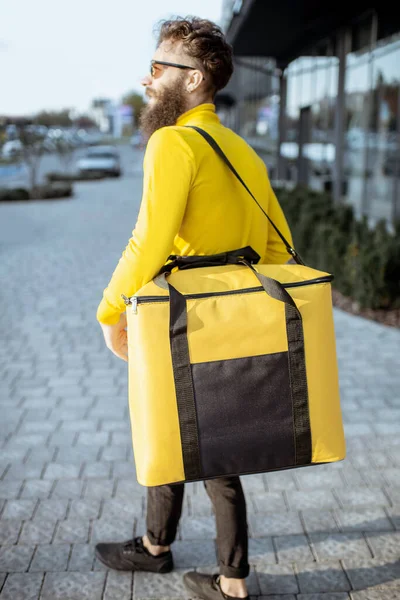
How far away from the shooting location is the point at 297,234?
936 centimetres

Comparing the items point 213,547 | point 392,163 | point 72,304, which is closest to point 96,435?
point 213,547

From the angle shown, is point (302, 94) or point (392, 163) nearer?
point (392, 163)

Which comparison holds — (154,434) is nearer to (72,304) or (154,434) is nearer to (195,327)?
(195,327)

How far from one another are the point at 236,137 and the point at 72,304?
5.60 m

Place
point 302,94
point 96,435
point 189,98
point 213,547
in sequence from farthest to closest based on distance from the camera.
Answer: point 302,94 → point 96,435 → point 213,547 → point 189,98

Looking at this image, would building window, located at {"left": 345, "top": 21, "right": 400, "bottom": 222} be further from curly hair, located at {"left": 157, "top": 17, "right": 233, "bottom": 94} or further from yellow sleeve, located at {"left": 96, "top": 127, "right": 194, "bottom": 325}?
yellow sleeve, located at {"left": 96, "top": 127, "right": 194, "bottom": 325}

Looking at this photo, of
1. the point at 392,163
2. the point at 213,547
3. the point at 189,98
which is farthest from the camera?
the point at 392,163

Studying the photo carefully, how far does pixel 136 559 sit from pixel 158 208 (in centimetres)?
151

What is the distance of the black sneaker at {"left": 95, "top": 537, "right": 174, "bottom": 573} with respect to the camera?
2686 millimetres

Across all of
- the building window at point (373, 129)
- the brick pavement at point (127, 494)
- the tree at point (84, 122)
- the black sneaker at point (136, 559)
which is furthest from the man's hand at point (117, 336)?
the tree at point (84, 122)

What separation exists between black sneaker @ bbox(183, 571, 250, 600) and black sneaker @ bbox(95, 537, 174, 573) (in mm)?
120

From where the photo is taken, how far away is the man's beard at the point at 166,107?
2135 mm

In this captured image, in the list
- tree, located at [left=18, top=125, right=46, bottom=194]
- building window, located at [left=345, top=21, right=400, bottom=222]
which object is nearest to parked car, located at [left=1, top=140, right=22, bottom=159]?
tree, located at [left=18, top=125, right=46, bottom=194]

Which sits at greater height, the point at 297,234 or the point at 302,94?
the point at 302,94
